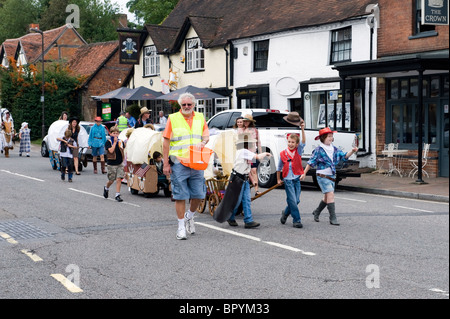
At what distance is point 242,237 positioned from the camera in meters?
8.74

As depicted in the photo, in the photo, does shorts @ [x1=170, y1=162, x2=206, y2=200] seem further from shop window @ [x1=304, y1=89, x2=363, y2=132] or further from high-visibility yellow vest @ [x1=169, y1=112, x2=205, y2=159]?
shop window @ [x1=304, y1=89, x2=363, y2=132]

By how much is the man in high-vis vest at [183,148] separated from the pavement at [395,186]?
701 centimetres

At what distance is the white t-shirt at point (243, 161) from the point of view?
30.6 ft

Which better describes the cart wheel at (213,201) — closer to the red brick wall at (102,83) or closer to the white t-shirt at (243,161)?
the white t-shirt at (243,161)

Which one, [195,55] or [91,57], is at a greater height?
[91,57]

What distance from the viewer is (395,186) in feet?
53.6

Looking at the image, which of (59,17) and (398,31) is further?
(59,17)

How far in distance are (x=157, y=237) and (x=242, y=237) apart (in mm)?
1195

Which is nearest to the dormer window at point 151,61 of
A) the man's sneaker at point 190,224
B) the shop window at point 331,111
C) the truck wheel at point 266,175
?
the shop window at point 331,111

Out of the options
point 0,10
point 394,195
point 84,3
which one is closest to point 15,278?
point 394,195

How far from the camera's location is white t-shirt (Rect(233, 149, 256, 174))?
9328 millimetres

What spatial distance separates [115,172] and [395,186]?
7459mm

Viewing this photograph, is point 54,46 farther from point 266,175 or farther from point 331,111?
point 266,175

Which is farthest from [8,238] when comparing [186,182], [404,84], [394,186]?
[404,84]
